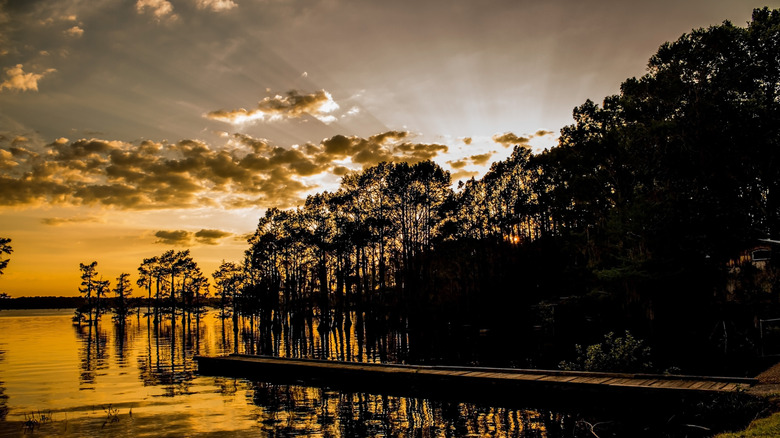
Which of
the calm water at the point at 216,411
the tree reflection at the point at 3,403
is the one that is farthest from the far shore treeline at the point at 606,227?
the tree reflection at the point at 3,403

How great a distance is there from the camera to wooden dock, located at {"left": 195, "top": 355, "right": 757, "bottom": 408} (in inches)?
516

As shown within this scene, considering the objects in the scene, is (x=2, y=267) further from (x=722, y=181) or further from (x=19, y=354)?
(x=722, y=181)

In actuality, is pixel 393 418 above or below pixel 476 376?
below

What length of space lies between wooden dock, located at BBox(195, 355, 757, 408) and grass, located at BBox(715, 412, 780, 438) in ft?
9.89

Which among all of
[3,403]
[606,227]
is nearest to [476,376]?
[3,403]

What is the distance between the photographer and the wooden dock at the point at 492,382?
1309 cm

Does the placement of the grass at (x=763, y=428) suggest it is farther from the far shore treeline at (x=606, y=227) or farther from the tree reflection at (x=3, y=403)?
the tree reflection at (x=3, y=403)

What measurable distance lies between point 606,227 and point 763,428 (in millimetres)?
34193

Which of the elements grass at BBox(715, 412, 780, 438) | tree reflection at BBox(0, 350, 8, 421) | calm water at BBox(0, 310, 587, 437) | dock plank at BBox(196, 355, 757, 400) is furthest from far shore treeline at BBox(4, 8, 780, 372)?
tree reflection at BBox(0, 350, 8, 421)

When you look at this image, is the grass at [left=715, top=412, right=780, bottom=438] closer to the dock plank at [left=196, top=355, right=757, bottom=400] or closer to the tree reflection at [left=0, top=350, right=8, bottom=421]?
the dock plank at [left=196, top=355, right=757, bottom=400]

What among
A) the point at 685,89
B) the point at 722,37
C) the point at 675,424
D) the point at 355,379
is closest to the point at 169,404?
the point at 355,379

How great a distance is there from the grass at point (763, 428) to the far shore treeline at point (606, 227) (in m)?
11.2

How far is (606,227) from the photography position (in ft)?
133

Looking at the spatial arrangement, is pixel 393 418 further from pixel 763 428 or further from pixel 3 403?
pixel 3 403
